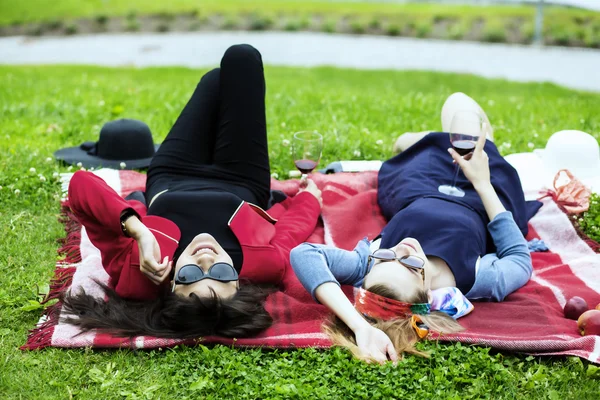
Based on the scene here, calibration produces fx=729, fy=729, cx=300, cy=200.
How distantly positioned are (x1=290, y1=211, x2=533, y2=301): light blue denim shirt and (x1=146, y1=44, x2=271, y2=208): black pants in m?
1.03

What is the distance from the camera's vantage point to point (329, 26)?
57.4 ft

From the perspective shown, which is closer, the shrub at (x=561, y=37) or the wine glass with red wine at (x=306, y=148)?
the wine glass with red wine at (x=306, y=148)

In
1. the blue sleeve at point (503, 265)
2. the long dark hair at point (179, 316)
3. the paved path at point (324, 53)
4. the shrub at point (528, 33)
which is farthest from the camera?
the shrub at point (528, 33)

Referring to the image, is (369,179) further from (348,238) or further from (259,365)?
(259,365)

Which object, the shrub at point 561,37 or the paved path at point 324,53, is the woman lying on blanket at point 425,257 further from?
the shrub at point 561,37

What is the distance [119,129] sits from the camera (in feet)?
21.5

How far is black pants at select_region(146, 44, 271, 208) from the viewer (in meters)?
5.32

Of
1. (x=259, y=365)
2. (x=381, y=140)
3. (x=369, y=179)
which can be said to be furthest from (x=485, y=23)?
(x=259, y=365)

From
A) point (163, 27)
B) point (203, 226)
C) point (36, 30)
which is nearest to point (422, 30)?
point (163, 27)

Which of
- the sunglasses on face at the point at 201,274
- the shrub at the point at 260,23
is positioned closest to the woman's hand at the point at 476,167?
the sunglasses on face at the point at 201,274

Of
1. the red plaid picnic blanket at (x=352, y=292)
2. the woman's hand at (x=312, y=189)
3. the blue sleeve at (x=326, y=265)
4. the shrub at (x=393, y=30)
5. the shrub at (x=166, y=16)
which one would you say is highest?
the shrub at (x=166, y=16)

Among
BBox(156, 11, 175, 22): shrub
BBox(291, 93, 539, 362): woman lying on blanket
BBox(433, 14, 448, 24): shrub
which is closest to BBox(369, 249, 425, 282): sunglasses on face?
BBox(291, 93, 539, 362): woman lying on blanket

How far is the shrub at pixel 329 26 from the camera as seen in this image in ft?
57.1

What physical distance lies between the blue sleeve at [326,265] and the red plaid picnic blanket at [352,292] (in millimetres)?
165
